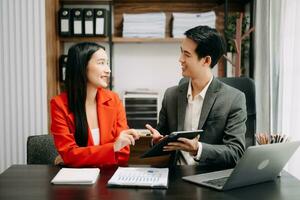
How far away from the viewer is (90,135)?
1.96 metres

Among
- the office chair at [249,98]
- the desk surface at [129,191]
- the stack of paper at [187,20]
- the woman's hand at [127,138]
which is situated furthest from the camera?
the stack of paper at [187,20]

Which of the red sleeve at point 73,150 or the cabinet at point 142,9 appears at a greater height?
the cabinet at point 142,9

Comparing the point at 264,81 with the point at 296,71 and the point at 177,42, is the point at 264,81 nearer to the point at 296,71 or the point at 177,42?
the point at 296,71

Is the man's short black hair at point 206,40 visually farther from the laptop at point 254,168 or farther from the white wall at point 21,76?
the white wall at point 21,76

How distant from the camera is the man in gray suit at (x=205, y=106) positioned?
1.88m

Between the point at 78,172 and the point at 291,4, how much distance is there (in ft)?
5.71

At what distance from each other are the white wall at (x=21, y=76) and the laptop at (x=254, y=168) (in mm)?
1915

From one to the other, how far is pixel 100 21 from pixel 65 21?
0.29 metres

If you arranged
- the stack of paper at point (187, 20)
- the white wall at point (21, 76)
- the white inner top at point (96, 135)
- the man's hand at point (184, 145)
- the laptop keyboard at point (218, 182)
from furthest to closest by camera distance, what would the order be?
1. the stack of paper at point (187, 20)
2. the white wall at point (21, 76)
3. the white inner top at point (96, 135)
4. the man's hand at point (184, 145)
5. the laptop keyboard at point (218, 182)


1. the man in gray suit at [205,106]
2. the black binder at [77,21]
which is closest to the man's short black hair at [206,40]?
the man in gray suit at [205,106]

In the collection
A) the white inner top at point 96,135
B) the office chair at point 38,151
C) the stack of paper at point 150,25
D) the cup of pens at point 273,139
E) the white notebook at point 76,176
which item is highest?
the stack of paper at point 150,25

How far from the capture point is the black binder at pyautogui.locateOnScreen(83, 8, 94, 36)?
10.4ft

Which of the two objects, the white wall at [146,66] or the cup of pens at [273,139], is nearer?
the cup of pens at [273,139]

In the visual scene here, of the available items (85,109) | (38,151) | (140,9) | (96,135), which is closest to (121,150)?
(96,135)
